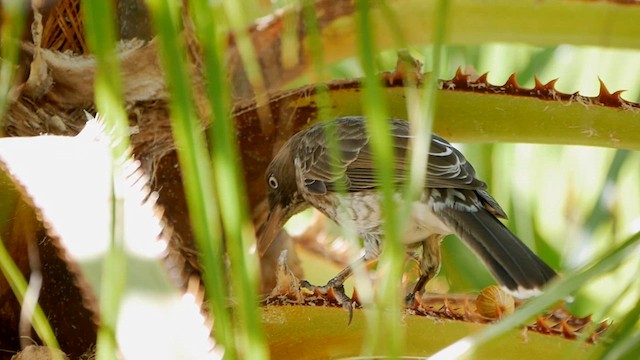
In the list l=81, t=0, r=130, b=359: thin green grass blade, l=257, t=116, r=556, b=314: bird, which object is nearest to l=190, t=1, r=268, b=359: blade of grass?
l=81, t=0, r=130, b=359: thin green grass blade

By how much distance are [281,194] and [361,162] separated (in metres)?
0.23

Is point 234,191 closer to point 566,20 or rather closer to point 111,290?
point 111,290

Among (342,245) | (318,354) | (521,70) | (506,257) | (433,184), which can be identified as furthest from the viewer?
(342,245)

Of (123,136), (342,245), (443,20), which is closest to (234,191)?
(123,136)

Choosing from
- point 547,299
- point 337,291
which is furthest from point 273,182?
point 547,299

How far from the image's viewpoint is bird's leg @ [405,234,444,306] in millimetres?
2607

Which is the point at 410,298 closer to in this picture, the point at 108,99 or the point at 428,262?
the point at 428,262

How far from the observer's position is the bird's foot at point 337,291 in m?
1.71

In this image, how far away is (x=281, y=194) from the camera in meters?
2.74

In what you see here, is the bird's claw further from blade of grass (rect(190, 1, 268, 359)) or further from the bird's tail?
blade of grass (rect(190, 1, 268, 359))

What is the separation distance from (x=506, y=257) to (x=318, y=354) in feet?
1.56

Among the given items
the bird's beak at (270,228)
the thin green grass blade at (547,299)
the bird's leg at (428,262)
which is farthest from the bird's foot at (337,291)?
the thin green grass blade at (547,299)

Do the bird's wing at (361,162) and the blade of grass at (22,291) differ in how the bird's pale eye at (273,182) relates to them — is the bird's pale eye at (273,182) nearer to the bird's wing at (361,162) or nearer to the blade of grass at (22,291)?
the bird's wing at (361,162)

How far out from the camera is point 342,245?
3152 millimetres
